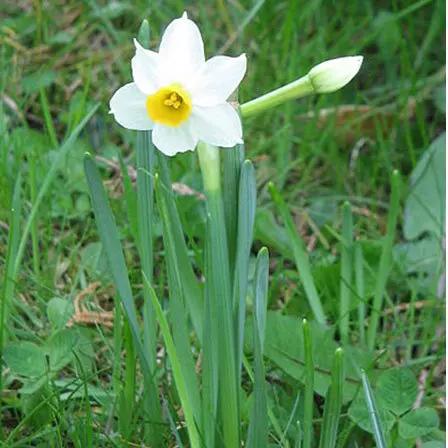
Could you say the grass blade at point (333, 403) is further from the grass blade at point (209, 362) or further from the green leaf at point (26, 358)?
the green leaf at point (26, 358)

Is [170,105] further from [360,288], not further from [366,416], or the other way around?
[360,288]

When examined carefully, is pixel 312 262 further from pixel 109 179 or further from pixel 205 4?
pixel 205 4

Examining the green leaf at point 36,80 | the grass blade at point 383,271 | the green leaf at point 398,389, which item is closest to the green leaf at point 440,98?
the grass blade at point 383,271

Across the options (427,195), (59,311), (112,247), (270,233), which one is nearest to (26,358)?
(59,311)

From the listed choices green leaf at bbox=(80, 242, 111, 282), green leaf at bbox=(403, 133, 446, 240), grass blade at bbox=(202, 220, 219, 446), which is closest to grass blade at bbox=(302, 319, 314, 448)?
grass blade at bbox=(202, 220, 219, 446)

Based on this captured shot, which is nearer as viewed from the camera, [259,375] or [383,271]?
[259,375]

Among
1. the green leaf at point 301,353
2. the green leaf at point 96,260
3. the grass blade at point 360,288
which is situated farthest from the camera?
the green leaf at point 96,260

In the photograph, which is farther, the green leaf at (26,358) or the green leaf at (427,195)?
the green leaf at (427,195)
